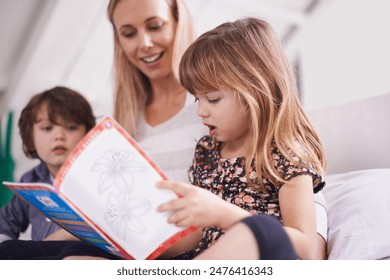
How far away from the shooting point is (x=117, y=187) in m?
0.62

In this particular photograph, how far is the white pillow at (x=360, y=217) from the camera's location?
0.73 metres

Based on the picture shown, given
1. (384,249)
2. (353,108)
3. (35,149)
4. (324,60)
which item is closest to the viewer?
(384,249)

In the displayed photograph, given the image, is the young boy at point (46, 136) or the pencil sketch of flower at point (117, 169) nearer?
the pencil sketch of flower at point (117, 169)

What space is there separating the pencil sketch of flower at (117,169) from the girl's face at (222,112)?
0.82 ft

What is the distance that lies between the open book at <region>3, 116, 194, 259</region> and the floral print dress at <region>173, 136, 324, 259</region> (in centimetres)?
21

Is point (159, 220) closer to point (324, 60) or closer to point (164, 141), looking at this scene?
point (164, 141)

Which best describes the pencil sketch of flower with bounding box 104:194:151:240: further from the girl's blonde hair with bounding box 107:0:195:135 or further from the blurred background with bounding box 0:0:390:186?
the blurred background with bounding box 0:0:390:186

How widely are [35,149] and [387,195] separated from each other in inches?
39.9

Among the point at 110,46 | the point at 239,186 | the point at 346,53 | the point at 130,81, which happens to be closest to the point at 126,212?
the point at 239,186

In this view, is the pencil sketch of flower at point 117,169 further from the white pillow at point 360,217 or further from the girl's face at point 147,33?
the girl's face at point 147,33

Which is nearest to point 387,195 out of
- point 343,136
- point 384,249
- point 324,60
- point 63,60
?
point 384,249

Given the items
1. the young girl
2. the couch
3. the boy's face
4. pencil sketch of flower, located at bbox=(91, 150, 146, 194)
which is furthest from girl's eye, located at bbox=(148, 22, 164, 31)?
pencil sketch of flower, located at bbox=(91, 150, 146, 194)

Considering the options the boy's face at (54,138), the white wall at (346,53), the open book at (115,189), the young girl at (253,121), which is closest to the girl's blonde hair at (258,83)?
the young girl at (253,121)
